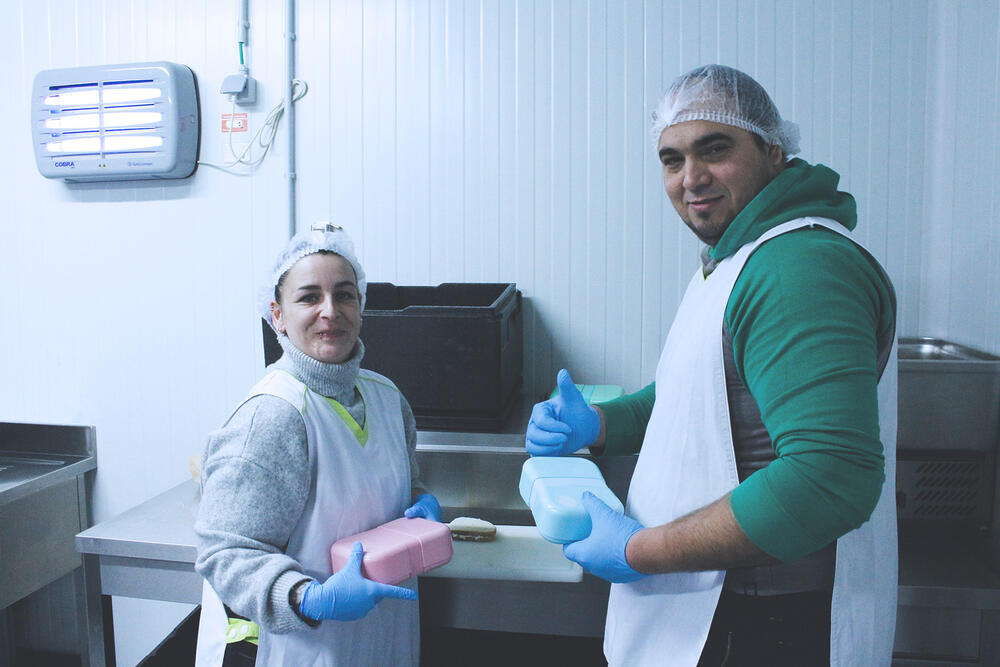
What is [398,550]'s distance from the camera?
3.37 feet

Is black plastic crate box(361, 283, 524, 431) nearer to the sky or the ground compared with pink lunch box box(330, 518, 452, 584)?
nearer to the sky

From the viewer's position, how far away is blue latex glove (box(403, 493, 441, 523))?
1186mm

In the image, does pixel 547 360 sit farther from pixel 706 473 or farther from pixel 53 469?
pixel 53 469

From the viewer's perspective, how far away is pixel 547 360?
6.64 feet

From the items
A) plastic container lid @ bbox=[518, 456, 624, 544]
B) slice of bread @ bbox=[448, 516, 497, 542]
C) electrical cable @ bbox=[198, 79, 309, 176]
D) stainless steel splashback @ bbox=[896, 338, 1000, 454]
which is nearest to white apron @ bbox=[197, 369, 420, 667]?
slice of bread @ bbox=[448, 516, 497, 542]

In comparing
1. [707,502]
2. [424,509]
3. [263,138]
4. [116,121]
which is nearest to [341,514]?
[424,509]

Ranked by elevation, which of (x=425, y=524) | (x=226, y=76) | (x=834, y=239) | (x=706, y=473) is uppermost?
(x=226, y=76)

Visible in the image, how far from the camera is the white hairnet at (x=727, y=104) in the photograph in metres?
0.92

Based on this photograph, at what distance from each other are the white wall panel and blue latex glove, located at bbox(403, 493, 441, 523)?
835mm

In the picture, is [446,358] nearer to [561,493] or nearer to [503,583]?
[503,583]

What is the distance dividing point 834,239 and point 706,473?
33cm

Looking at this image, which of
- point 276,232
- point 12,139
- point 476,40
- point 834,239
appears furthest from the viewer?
point 12,139

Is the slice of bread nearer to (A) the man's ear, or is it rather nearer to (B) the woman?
(B) the woman

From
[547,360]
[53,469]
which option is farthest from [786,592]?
[53,469]
